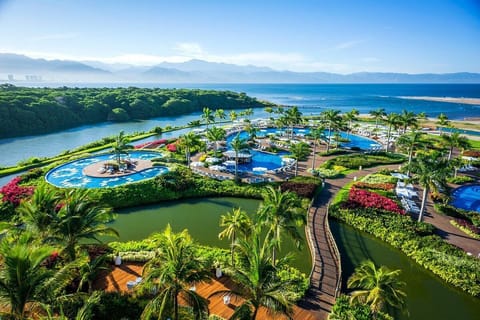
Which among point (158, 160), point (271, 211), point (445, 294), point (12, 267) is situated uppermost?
point (12, 267)

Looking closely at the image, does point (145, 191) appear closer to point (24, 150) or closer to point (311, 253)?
point (311, 253)

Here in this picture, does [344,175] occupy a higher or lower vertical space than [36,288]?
lower

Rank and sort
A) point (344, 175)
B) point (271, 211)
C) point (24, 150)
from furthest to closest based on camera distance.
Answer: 1. point (24, 150)
2. point (344, 175)
3. point (271, 211)

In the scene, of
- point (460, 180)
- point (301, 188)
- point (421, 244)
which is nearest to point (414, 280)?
point (421, 244)

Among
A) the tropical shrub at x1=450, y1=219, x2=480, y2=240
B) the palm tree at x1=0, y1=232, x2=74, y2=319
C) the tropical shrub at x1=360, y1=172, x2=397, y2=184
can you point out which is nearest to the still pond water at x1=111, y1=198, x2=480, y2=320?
the tropical shrub at x1=450, y1=219, x2=480, y2=240

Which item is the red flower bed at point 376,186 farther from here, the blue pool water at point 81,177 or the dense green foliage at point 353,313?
the blue pool water at point 81,177

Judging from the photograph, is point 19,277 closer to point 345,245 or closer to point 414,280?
point 345,245

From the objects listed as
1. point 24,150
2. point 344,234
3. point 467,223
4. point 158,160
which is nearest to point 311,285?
point 344,234
